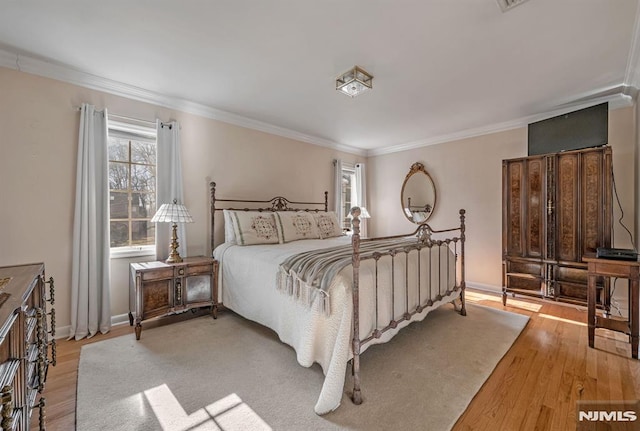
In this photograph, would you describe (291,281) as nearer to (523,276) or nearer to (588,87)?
(523,276)

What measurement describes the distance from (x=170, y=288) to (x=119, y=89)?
7.11ft

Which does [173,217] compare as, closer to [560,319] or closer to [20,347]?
[20,347]

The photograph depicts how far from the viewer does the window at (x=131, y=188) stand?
3104 millimetres

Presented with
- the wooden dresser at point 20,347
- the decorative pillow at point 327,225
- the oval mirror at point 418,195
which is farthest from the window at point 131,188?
the oval mirror at point 418,195

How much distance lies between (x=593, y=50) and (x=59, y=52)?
4509 mm

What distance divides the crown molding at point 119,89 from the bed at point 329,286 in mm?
1014

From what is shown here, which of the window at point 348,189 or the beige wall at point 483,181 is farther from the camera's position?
the window at point 348,189

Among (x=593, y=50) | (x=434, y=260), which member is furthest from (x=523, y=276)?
(x=593, y=50)

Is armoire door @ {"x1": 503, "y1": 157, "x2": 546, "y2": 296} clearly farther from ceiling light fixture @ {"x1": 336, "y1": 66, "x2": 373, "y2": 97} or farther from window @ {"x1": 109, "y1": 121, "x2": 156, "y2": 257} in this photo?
window @ {"x1": 109, "y1": 121, "x2": 156, "y2": 257}

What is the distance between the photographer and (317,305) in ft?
6.35

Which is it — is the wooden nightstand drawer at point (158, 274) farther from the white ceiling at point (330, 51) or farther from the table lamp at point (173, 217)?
the white ceiling at point (330, 51)

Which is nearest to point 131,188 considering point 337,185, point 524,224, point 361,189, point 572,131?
point 337,185

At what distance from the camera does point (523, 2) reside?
181 centimetres

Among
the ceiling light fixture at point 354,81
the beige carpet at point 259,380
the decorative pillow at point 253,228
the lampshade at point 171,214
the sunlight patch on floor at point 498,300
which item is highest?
the ceiling light fixture at point 354,81
